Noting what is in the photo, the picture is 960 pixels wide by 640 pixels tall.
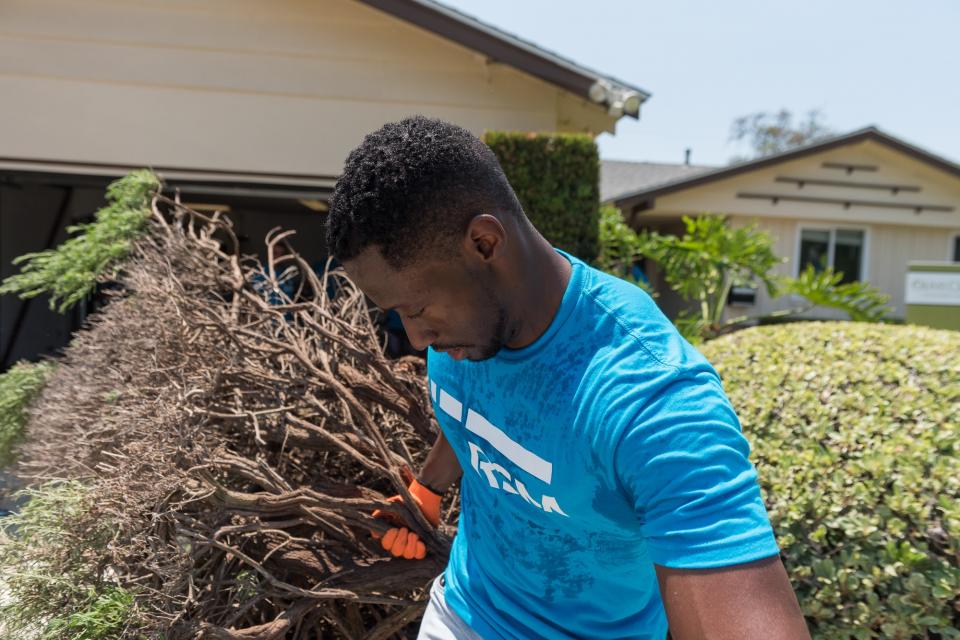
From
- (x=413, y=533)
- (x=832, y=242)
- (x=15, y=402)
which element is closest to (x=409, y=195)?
(x=413, y=533)

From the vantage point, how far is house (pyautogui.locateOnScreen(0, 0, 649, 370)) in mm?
6285

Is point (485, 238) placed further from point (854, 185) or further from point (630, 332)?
point (854, 185)

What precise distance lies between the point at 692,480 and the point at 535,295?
51 centimetres

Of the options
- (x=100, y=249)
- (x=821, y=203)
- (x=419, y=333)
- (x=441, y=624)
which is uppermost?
(x=821, y=203)

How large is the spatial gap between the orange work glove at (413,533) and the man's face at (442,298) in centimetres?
108

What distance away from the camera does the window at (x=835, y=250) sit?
10617mm

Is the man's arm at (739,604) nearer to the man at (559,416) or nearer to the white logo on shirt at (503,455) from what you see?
the man at (559,416)

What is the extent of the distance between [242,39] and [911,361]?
6312 mm

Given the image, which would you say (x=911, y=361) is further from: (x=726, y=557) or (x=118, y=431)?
(x=118, y=431)

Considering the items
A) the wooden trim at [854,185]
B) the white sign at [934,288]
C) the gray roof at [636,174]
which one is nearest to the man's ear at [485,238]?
the white sign at [934,288]

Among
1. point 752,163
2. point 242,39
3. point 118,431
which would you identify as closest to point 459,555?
point 118,431

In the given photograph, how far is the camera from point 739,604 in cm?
100

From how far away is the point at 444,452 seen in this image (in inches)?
86.6

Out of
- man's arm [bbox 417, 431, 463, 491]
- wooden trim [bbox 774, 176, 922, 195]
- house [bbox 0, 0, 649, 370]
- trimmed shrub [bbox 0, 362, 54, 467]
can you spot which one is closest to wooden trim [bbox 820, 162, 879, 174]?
wooden trim [bbox 774, 176, 922, 195]
